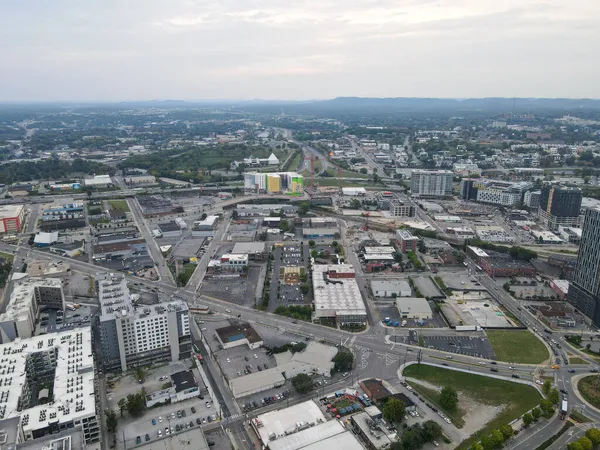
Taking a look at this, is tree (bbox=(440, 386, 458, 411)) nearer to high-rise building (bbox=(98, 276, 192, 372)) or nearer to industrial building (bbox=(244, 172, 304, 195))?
high-rise building (bbox=(98, 276, 192, 372))

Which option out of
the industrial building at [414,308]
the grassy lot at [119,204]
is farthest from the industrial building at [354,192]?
the industrial building at [414,308]

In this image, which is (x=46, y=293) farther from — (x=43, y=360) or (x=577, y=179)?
(x=577, y=179)

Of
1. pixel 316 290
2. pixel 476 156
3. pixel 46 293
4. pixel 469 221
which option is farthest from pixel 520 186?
pixel 46 293

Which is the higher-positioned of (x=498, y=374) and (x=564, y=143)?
(x=564, y=143)

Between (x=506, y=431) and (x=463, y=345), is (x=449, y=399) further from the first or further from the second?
(x=463, y=345)

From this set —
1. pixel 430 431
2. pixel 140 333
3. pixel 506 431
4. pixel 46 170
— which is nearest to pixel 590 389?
pixel 506 431
